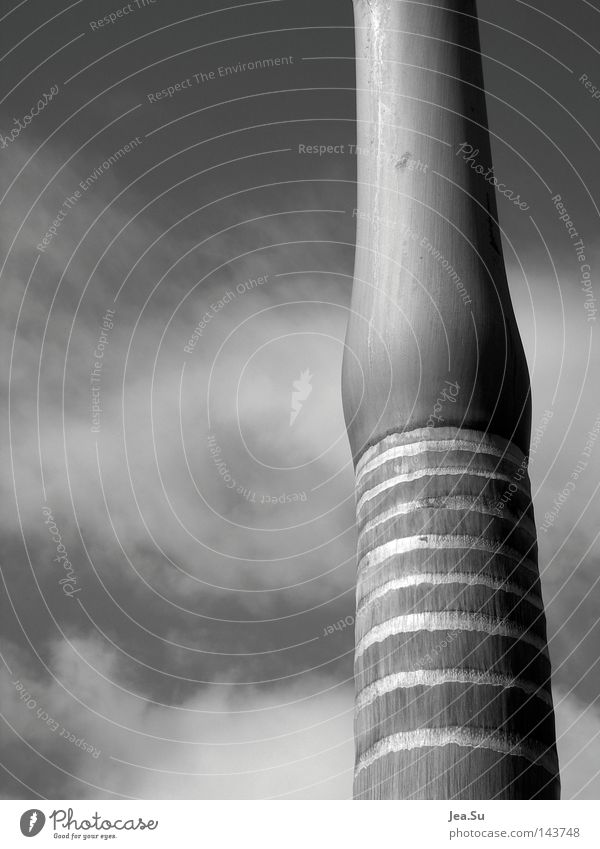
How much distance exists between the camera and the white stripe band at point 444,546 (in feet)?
10.1

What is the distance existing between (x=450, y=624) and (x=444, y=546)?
0.24 m

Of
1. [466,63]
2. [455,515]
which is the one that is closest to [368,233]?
[466,63]

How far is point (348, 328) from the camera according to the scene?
3.65 meters

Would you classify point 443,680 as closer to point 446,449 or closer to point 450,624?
point 450,624

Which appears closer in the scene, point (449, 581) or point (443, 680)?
point (443, 680)

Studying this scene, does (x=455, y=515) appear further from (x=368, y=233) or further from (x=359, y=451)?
(x=368, y=233)

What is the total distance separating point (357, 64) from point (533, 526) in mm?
2003

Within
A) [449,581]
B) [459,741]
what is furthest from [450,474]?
[459,741]

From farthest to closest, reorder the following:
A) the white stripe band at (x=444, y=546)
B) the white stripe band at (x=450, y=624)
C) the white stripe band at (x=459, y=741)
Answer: the white stripe band at (x=444, y=546), the white stripe band at (x=450, y=624), the white stripe band at (x=459, y=741)

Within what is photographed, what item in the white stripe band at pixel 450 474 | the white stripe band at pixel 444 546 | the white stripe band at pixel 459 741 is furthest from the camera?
the white stripe band at pixel 450 474
